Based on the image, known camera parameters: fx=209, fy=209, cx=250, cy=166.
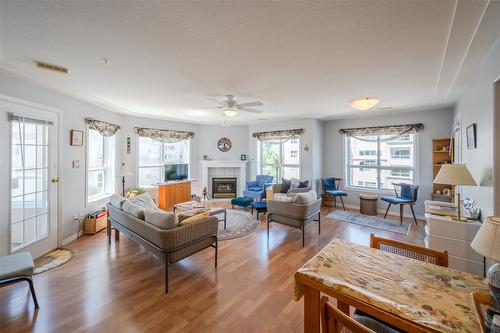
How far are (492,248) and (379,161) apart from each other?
512 cm

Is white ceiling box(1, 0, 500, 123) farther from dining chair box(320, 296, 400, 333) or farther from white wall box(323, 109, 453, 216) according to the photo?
dining chair box(320, 296, 400, 333)

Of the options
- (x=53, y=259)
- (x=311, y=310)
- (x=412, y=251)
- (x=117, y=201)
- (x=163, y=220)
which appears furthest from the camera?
(x=117, y=201)

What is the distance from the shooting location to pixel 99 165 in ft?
15.2

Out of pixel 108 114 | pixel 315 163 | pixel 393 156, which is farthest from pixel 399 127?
pixel 108 114

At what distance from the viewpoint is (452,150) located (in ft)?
14.2

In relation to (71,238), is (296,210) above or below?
above

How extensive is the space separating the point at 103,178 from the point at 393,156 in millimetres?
7076

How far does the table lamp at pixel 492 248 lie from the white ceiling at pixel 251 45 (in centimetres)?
152

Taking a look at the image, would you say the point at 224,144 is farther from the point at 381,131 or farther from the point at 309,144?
the point at 381,131

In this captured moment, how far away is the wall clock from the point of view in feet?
23.3

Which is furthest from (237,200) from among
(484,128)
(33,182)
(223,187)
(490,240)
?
(490,240)

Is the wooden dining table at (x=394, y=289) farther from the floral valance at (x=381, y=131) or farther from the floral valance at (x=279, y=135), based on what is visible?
the floral valance at (x=279, y=135)

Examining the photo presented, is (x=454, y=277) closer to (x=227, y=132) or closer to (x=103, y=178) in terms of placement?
(x=103, y=178)

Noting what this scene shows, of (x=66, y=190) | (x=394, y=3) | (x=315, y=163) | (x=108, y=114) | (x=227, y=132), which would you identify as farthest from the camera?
(x=227, y=132)
